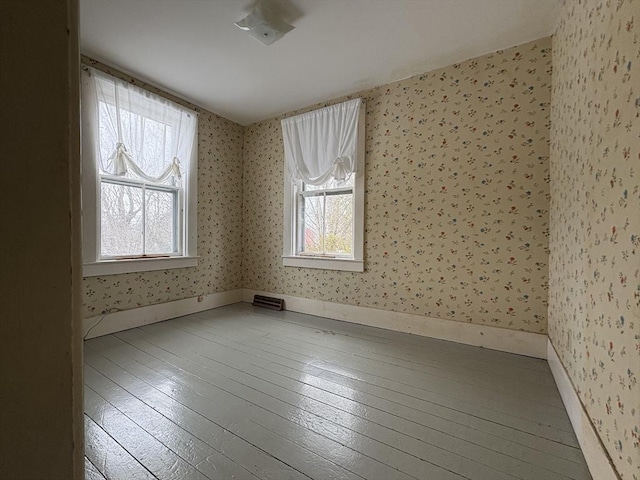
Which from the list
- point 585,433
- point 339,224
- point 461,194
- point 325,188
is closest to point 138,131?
point 325,188

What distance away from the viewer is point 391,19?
2.11 meters

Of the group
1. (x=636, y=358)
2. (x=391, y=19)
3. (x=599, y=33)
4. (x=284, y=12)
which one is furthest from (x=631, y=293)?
(x=284, y=12)

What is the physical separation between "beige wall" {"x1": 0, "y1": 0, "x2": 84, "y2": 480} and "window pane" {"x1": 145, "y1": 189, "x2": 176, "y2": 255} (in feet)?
10.3

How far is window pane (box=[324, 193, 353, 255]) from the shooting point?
3.29 metres

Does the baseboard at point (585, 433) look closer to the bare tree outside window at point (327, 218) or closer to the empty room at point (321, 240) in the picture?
the empty room at point (321, 240)

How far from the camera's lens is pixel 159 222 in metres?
3.18

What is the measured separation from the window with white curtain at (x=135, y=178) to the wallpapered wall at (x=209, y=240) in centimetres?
14

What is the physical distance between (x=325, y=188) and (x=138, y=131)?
2.02 metres

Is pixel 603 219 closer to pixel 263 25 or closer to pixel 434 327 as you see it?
pixel 434 327

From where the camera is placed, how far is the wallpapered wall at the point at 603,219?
3.14 ft

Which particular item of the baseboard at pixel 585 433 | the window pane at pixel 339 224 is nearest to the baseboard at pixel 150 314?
the window pane at pixel 339 224

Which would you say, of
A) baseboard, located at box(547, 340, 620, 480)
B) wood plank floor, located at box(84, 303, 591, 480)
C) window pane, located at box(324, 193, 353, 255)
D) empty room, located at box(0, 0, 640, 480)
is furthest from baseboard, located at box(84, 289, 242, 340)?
baseboard, located at box(547, 340, 620, 480)

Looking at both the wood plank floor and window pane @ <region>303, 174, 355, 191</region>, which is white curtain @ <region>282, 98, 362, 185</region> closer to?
window pane @ <region>303, 174, 355, 191</region>

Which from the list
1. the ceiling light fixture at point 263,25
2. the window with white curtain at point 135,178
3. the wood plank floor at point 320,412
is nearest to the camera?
the wood plank floor at point 320,412
